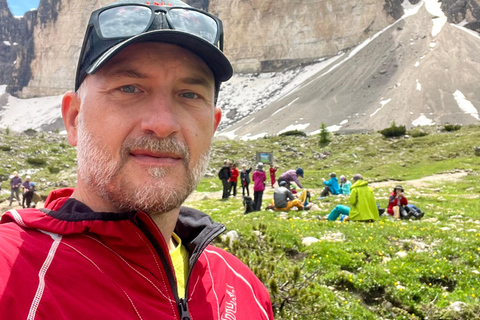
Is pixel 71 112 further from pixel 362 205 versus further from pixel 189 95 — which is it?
pixel 362 205

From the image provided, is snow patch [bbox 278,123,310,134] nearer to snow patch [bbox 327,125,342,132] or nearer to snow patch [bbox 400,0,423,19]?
snow patch [bbox 327,125,342,132]

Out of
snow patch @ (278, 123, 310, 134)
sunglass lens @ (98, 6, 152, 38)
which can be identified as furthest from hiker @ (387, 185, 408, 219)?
snow patch @ (278, 123, 310, 134)

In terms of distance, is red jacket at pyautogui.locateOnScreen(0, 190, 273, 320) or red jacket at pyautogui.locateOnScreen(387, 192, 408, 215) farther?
red jacket at pyautogui.locateOnScreen(387, 192, 408, 215)

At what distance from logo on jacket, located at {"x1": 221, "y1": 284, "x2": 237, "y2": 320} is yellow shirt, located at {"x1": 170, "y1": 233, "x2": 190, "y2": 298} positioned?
27 centimetres

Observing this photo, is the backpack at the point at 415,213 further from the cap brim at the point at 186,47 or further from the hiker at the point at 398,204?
the cap brim at the point at 186,47

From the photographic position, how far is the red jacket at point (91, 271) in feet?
4.11

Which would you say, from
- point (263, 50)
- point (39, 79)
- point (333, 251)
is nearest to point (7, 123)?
point (39, 79)

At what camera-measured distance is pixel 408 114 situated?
58.1 meters

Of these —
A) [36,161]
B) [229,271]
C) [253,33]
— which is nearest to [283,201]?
[229,271]

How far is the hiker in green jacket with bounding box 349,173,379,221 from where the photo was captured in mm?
10648

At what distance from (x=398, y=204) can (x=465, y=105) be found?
58317mm

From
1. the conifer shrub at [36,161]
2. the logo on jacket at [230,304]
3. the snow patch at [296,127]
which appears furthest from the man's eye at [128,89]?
the snow patch at [296,127]

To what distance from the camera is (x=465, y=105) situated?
59031mm

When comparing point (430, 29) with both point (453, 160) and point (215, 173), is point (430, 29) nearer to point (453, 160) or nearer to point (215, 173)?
point (453, 160)
